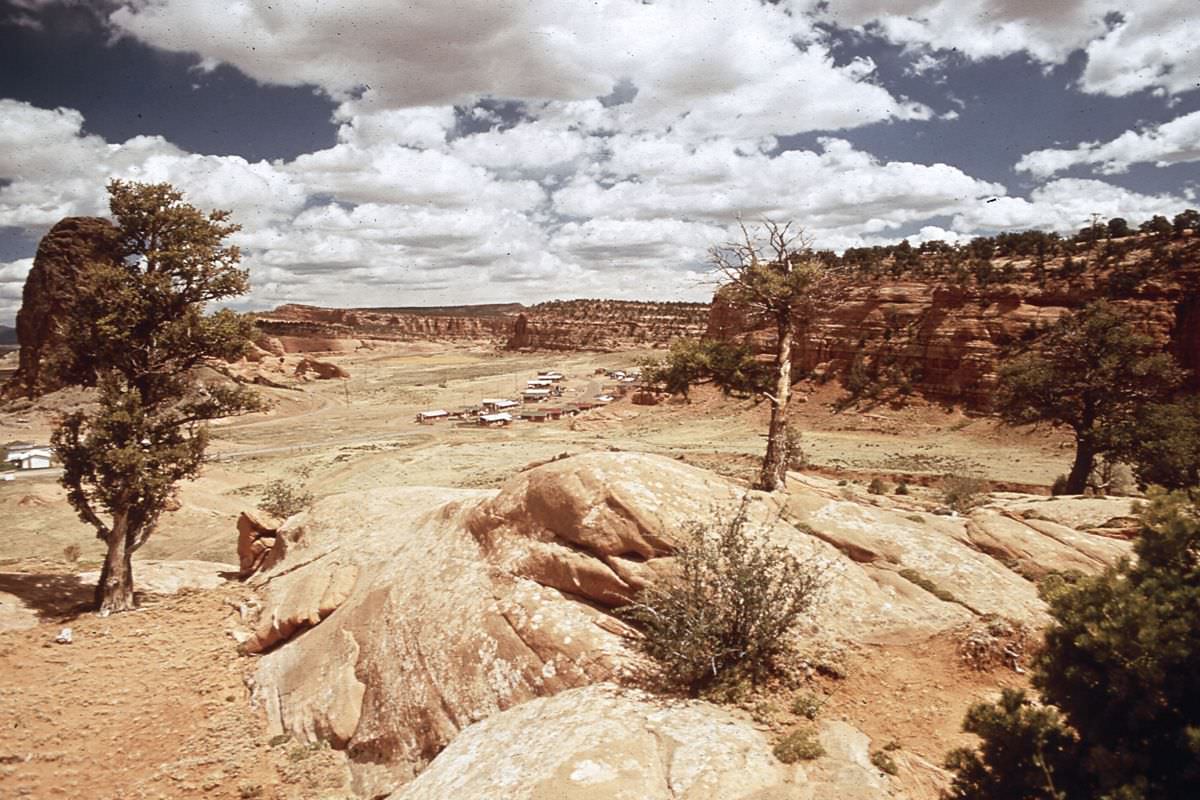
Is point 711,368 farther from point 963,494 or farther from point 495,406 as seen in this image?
point 495,406

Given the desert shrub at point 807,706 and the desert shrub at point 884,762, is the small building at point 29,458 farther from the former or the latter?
the desert shrub at point 884,762

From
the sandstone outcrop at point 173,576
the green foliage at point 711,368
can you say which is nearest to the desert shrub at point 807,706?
the green foliage at point 711,368

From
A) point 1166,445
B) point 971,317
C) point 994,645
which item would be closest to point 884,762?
point 994,645

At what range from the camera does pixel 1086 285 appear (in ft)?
180

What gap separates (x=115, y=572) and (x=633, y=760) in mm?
17308

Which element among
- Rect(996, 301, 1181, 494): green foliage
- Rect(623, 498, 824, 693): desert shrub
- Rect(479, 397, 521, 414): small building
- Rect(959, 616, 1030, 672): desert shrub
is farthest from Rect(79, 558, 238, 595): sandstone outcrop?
Rect(479, 397, 521, 414): small building

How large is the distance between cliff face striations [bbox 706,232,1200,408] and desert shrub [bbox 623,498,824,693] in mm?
38181

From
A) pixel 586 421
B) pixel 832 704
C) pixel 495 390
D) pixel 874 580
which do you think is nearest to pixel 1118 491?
pixel 874 580

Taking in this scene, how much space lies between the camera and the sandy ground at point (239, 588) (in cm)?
1000

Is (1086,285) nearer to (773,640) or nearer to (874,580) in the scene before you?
(874,580)

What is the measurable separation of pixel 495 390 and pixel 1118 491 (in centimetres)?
10155

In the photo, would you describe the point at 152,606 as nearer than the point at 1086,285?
Yes

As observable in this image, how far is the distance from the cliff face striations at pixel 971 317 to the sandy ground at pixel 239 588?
458cm

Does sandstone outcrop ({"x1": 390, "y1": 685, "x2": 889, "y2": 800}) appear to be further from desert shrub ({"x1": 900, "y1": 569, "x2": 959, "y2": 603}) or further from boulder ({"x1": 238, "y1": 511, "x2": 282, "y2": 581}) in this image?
boulder ({"x1": 238, "y1": 511, "x2": 282, "y2": 581})
